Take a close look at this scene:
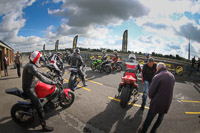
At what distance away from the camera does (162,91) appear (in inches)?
88.7

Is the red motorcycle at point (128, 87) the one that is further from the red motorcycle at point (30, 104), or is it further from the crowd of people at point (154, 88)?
the red motorcycle at point (30, 104)

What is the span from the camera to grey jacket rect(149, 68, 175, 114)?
87.9 inches

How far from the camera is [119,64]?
11.3 meters

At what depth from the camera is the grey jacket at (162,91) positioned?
223 centimetres

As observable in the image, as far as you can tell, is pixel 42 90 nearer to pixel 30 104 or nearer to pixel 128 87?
pixel 30 104

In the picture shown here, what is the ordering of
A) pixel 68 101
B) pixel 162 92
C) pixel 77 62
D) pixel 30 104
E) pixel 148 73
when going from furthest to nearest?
pixel 77 62, pixel 148 73, pixel 68 101, pixel 30 104, pixel 162 92

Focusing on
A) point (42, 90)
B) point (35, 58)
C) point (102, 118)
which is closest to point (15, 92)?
point (42, 90)

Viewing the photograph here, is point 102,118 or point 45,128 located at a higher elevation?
point 45,128

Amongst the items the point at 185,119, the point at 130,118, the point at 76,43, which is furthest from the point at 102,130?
the point at 76,43

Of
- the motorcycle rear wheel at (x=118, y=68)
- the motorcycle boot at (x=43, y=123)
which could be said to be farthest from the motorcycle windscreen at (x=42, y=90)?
the motorcycle rear wheel at (x=118, y=68)

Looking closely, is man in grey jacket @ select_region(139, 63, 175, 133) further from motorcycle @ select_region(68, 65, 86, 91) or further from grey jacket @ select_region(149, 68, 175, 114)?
motorcycle @ select_region(68, 65, 86, 91)

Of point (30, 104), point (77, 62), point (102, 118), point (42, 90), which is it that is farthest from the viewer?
point (77, 62)

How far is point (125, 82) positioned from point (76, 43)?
26.5 metres

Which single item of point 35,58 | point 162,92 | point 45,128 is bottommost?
point 45,128
